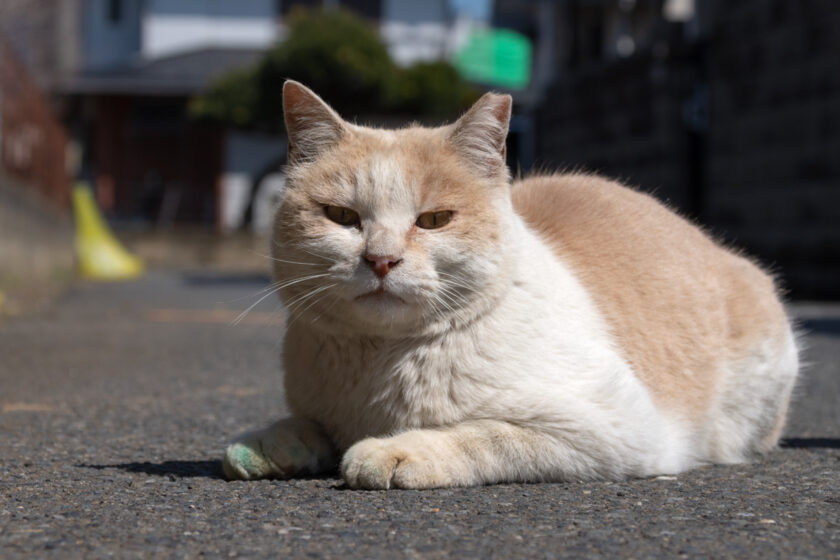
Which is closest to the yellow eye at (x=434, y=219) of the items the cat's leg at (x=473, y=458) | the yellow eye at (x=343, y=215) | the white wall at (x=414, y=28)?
the yellow eye at (x=343, y=215)

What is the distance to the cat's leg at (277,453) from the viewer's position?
292 cm

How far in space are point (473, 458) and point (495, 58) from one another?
88.4ft

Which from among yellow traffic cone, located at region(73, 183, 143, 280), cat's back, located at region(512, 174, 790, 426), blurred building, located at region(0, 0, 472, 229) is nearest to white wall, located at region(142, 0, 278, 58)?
blurred building, located at region(0, 0, 472, 229)

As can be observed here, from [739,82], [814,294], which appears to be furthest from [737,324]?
[739,82]

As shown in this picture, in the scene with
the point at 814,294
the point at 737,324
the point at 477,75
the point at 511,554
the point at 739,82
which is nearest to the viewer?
the point at 511,554

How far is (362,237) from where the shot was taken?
2.79 metres

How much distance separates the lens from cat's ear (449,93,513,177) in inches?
119

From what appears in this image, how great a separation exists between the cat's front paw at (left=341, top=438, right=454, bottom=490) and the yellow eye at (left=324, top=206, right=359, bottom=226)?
1.93ft

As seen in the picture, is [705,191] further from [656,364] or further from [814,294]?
[656,364]

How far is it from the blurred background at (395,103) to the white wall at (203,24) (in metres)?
0.05

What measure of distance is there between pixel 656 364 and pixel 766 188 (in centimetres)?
879

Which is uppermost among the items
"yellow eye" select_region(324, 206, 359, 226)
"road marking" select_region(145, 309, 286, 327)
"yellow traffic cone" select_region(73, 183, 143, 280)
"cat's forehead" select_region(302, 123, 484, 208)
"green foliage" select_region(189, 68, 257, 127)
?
"cat's forehead" select_region(302, 123, 484, 208)

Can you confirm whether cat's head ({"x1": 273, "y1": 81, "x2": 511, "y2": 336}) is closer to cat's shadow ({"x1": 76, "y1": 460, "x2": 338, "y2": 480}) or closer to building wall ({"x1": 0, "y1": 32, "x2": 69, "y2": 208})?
cat's shadow ({"x1": 76, "y1": 460, "x2": 338, "y2": 480})

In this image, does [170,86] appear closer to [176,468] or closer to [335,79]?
[335,79]
